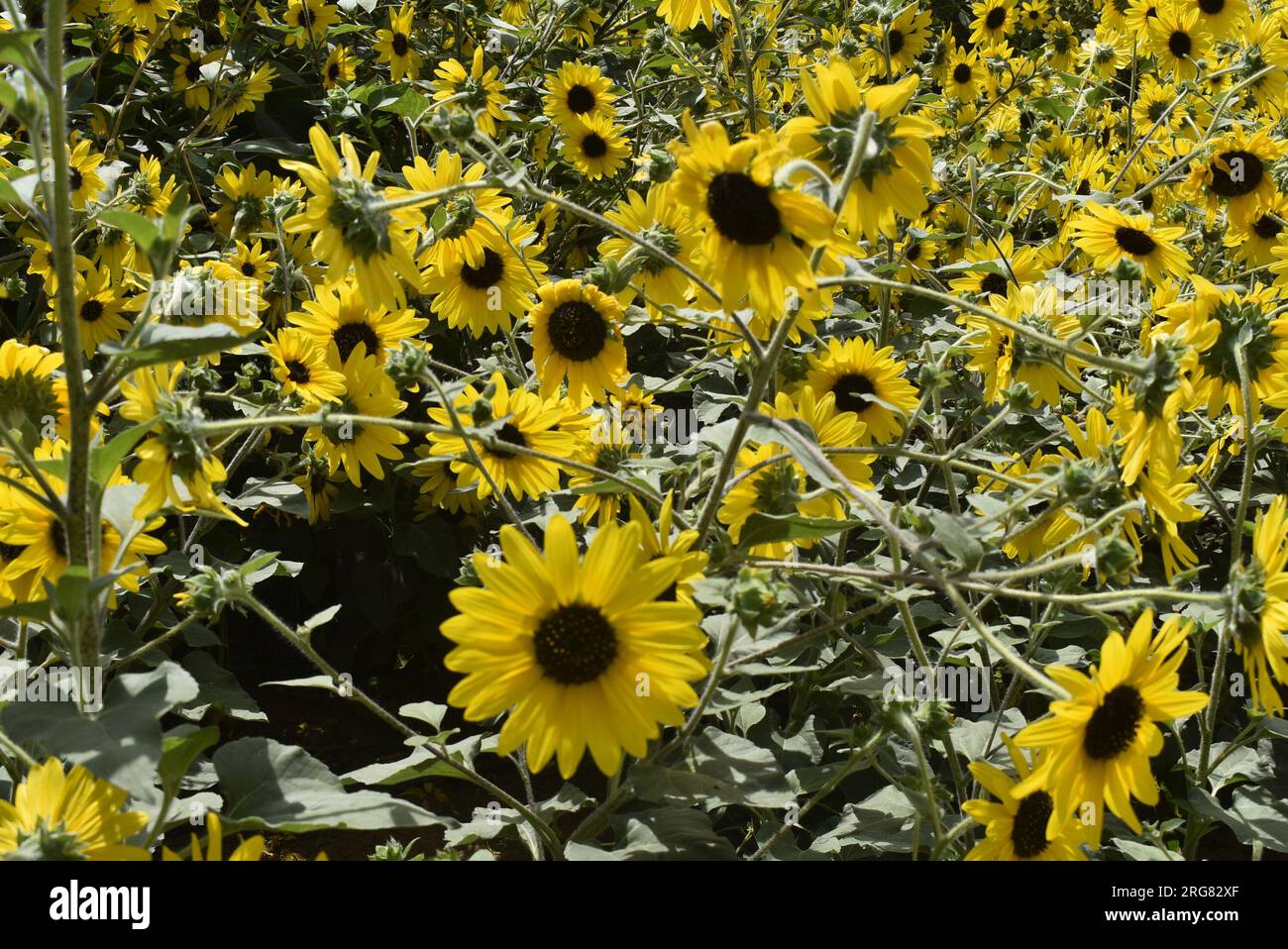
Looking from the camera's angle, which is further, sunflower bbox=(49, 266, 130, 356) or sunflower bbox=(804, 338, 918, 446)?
sunflower bbox=(49, 266, 130, 356)

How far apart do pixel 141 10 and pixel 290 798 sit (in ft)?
11.8

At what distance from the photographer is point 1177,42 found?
5.21 metres

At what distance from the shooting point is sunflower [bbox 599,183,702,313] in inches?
90.4

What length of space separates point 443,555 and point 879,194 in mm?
2070

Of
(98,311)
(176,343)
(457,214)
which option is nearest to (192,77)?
(98,311)

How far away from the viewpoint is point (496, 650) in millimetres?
1543

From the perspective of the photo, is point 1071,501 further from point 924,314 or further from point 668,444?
point 924,314

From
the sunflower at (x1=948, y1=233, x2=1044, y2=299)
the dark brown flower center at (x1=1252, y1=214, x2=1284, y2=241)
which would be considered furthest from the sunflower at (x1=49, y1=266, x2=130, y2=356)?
the dark brown flower center at (x1=1252, y1=214, x2=1284, y2=241)

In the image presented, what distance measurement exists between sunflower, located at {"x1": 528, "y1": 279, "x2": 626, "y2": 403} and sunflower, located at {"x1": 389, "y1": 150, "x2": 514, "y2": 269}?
247 millimetres

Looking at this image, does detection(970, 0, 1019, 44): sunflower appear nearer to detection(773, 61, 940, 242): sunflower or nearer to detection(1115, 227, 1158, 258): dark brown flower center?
detection(1115, 227, 1158, 258): dark brown flower center

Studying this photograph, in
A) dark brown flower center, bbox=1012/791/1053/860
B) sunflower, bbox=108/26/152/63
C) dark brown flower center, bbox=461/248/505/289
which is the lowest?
dark brown flower center, bbox=1012/791/1053/860

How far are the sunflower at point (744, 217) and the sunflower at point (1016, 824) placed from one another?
0.84 meters

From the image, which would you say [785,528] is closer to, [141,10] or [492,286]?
[492,286]

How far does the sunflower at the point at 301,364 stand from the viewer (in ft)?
8.23
